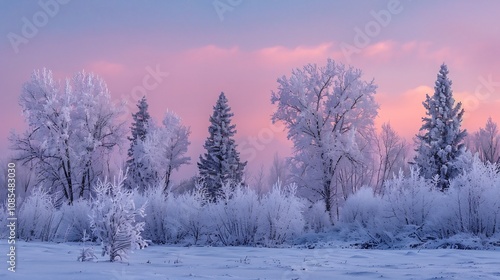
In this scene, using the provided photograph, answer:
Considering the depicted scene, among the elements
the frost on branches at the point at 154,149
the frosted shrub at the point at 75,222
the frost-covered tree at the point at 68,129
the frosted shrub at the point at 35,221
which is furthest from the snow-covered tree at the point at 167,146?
the frosted shrub at the point at 35,221

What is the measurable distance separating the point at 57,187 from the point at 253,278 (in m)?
31.7

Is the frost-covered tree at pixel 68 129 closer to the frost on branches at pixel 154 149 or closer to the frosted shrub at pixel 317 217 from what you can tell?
the frost on branches at pixel 154 149

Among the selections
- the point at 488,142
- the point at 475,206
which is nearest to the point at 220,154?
the point at 475,206

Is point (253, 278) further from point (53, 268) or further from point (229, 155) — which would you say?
point (229, 155)

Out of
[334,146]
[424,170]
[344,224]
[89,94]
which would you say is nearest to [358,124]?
[334,146]

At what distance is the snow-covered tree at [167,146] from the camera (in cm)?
3766

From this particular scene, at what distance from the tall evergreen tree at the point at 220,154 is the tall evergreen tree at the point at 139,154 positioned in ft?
15.5

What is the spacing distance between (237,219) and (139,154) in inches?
840

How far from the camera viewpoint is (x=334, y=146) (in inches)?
1144

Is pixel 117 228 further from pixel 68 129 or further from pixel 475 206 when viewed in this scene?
pixel 68 129

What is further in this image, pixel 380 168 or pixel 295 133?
pixel 380 168

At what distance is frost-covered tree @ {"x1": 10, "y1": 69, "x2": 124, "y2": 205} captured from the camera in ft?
105

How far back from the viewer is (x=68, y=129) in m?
33.1

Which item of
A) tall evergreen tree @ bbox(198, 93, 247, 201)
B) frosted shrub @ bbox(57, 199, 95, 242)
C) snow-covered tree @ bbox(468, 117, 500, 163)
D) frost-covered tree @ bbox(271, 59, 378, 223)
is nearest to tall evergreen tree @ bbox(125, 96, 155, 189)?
tall evergreen tree @ bbox(198, 93, 247, 201)
